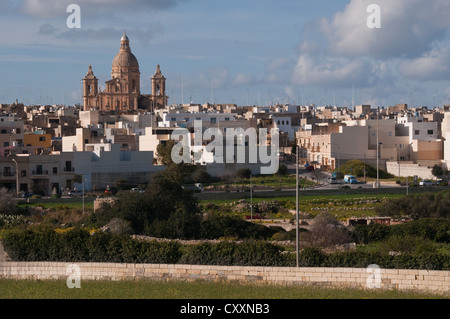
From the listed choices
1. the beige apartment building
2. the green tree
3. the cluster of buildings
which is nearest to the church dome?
the cluster of buildings

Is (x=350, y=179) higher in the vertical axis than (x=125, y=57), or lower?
lower

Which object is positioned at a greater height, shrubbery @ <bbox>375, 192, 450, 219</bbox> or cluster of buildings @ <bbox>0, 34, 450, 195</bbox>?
cluster of buildings @ <bbox>0, 34, 450, 195</bbox>

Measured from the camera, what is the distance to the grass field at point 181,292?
20.2m

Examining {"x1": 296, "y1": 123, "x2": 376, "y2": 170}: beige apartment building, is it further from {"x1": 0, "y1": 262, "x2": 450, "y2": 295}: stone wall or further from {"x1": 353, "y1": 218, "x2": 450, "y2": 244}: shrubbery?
{"x1": 0, "y1": 262, "x2": 450, "y2": 295}: stone wall

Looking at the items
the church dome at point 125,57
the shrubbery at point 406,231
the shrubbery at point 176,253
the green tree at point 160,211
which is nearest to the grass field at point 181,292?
the shrubbery at point 176,253

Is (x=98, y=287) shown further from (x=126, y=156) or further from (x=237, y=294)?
(x=126, y=156)

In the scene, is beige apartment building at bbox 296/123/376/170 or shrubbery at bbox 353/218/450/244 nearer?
shrubbery at bbox 353/218/450/244

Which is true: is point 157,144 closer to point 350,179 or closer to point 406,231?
point 350,179

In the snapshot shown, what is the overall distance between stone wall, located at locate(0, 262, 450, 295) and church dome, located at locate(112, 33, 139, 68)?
96001 millimetres

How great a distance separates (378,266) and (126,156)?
105 feet

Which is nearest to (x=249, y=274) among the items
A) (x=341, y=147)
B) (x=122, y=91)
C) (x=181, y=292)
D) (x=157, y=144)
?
(x=181, y=292)

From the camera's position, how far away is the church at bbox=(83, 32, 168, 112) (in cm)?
11706

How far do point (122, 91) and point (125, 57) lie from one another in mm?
4464

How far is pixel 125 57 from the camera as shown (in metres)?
119
